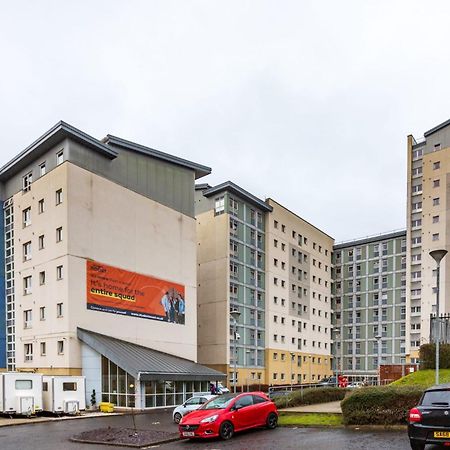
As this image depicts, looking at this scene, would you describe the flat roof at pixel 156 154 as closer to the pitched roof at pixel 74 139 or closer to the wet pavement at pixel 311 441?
the pitched roof at pixel 74 139

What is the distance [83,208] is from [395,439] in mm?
29659

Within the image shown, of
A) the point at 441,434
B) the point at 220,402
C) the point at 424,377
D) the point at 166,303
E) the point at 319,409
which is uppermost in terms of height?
the point at 441,434

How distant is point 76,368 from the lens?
35.5m

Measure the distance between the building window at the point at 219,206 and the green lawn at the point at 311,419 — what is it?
4042 cm

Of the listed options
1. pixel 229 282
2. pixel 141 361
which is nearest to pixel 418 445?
pixel 141 361

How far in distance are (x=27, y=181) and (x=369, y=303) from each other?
188ft

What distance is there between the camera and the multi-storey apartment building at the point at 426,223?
65.9 meters

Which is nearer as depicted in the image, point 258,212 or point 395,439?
point 395,439

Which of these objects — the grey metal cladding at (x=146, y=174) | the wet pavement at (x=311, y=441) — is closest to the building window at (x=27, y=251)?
the grey metal cladding at (x=146, y=174)

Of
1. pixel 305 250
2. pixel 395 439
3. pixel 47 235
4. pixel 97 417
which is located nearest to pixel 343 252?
pixel 305 250

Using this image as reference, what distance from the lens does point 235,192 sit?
60.9 m

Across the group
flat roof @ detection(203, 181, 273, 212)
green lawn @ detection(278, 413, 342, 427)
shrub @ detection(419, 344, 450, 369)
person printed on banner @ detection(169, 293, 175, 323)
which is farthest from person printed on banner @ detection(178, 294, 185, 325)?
green lawn @ detection(278, 413, 342, 427)

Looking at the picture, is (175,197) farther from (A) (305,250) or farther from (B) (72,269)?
(A) (305,250)

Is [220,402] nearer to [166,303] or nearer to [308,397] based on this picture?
[308,397]
